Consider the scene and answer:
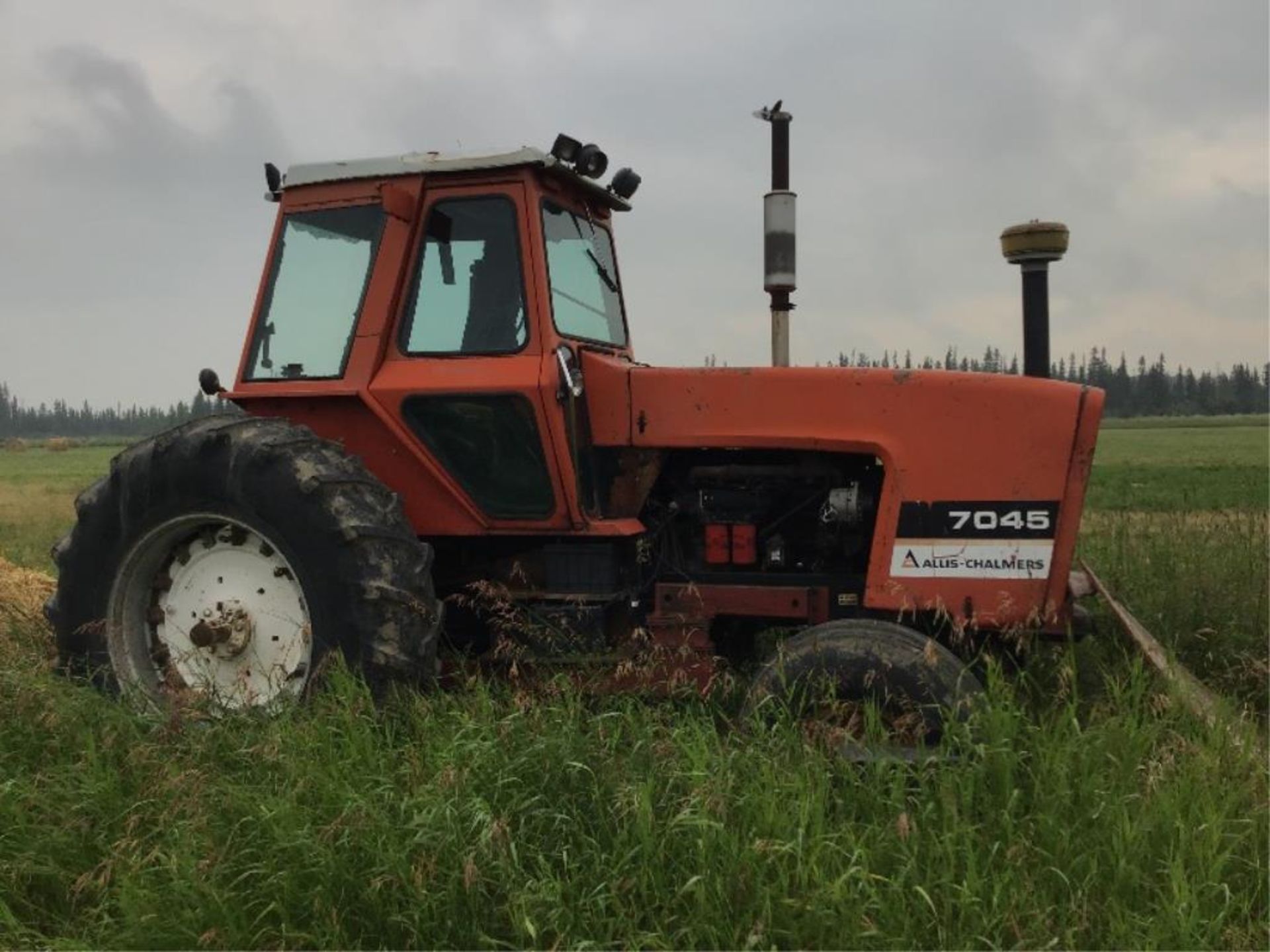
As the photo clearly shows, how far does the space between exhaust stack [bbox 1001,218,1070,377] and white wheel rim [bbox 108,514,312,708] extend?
331 cm

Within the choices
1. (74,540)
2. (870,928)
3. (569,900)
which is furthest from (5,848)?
(870,928)

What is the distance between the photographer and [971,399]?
3.77 meters

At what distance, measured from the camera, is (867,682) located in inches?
136

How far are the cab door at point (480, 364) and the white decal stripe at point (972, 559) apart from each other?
1304mm

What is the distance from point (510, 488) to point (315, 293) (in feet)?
4.04

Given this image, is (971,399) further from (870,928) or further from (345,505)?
(345,505)

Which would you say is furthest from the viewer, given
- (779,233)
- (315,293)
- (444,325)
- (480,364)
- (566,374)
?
(779,233)

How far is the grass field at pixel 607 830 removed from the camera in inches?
102

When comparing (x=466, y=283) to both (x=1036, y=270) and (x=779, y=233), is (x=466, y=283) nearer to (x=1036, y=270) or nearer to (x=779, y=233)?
(x=779, y=233)

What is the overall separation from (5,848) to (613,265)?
3359 mm

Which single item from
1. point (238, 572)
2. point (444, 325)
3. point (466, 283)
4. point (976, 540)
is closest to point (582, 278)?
point (466, 283)

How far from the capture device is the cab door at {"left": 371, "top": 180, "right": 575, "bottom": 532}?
160 inches

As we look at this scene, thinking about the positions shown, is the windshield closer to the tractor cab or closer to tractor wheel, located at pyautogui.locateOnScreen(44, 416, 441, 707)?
the tractor cab

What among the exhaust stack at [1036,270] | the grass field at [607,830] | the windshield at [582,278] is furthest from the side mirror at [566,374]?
the exhaust stack at [1036,270]
